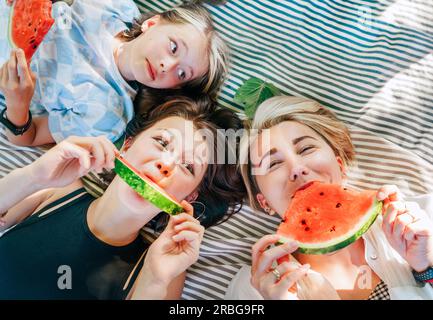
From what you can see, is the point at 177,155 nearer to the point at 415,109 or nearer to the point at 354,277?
the point at 354,277

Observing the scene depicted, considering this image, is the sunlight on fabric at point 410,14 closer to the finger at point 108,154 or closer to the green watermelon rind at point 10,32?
the finger at point 108,154

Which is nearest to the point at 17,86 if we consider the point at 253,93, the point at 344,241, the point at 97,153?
the point at 97,153

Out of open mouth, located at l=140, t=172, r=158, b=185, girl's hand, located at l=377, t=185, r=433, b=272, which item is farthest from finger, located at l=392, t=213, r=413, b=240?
open mouth, located at l=140, t=172, r=158, b=185

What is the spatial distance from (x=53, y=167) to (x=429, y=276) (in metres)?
1.04

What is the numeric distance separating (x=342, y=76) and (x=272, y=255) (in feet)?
2.12

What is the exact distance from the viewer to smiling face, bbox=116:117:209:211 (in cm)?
143

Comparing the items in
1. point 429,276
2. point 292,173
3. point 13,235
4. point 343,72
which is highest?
point 343,72

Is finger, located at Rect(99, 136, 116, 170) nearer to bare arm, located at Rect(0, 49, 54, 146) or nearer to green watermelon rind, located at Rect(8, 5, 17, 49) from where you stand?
bare arm, located at Rect(0, 49, 54, 146)

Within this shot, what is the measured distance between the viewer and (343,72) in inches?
64.8

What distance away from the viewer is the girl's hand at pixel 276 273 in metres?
1.32

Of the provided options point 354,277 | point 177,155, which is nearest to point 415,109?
point 354,277

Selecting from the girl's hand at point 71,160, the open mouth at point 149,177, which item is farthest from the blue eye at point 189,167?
the girl's hand at point 71,160

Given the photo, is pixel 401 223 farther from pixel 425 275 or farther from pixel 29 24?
pixel 29 24

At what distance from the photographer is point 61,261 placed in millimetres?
1433
